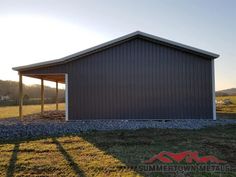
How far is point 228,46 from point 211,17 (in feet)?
10.3

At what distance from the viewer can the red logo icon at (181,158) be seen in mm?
4071

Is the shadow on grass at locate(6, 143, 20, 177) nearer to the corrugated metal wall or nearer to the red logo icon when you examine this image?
the red logo icon

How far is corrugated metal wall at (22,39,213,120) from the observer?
995 cm

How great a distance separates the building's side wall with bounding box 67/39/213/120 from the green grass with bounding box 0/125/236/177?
3.21 m

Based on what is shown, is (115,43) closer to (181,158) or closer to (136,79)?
(136,79)

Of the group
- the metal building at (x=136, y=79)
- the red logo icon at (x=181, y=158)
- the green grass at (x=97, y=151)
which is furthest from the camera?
the metal building at (x=136, y=79)

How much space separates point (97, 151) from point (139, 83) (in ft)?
18.6

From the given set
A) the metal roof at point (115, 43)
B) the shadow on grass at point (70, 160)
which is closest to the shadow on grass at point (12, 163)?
the shadow on grass at point (70, 160)

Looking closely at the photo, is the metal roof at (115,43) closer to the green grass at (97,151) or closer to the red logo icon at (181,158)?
the green grass at (97,151)

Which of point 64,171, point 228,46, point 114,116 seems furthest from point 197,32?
point 64,171

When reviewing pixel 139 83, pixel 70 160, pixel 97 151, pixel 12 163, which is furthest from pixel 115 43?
pixel 12 163

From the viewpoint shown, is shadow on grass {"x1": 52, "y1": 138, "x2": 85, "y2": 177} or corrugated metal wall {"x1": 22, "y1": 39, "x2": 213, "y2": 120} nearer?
shadow on grass {"x1": 52, "y1": 138, "x2": 85, "y2": 177}

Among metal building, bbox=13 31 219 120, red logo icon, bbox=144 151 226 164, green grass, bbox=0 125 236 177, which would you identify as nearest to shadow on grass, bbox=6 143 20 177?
green grass, bbox=0 125 236 177

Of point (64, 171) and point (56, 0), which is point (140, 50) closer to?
point (56, 0)
